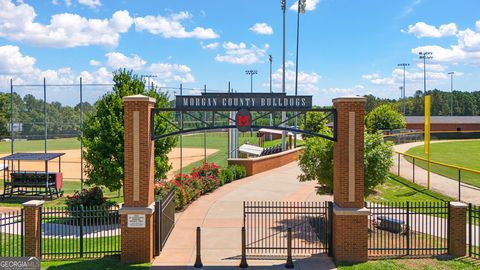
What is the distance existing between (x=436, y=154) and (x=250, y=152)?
19097 mm

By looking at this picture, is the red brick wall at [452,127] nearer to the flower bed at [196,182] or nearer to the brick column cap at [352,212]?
the flower bed at [196,182]

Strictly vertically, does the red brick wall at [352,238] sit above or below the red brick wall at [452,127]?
below

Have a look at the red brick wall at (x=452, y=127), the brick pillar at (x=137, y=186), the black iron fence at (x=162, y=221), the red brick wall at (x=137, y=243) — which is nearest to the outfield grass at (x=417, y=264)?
the black iron fence at (x=162, y=221)

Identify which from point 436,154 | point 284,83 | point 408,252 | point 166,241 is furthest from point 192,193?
point 436,154

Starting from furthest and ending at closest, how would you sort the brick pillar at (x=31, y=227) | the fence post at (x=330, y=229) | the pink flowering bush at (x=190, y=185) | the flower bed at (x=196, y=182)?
the flower bed at (x=196, y=182) → the pink flowering bush at (x=190, y=185) → the fence post at (x=330, y=229) → the brick pillar at (x=31, y=227)

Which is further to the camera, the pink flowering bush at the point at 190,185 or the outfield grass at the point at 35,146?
the outfield grass at the point at 35,146

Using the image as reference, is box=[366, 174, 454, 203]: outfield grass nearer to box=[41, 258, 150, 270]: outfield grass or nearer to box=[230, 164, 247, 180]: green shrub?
box=[230, 164, 247, 180]: green shrub

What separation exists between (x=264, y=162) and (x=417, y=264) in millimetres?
19224

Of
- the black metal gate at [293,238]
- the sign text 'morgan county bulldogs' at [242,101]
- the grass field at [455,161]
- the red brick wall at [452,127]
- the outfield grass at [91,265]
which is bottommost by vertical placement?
the outfield grass at [91,265]

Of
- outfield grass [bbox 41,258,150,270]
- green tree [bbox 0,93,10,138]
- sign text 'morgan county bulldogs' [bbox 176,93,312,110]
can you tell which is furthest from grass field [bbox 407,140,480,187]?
green tree [bbox 0,93,10,138]

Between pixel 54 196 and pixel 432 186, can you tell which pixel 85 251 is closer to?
pixel 54 196

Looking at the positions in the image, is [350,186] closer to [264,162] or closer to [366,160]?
[366,160]

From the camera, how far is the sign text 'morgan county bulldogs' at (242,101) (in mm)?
12812

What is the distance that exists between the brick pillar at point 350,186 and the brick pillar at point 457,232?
2546 mm
